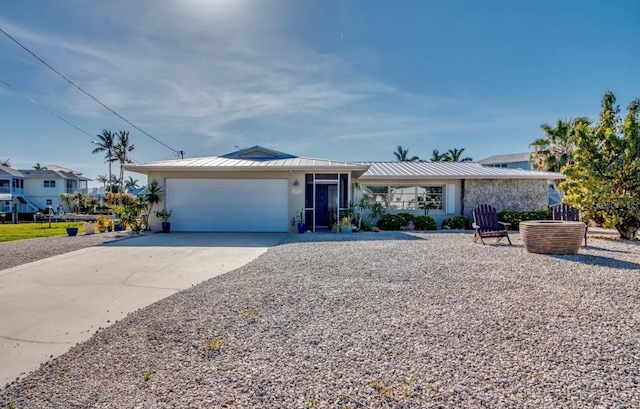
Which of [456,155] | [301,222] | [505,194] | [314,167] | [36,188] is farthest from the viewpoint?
[36,188]

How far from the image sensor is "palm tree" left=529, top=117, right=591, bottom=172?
21.3 meters

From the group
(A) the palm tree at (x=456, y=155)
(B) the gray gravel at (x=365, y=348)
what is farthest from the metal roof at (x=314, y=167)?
(A) the palm tree at (x=456, y=155)

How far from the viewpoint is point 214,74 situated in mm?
13102

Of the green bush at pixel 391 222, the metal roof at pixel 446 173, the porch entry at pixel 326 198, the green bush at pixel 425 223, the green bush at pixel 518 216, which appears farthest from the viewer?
the metal roof at pixel 446 173

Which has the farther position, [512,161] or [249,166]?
[512,161]

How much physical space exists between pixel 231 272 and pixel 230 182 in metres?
7.92

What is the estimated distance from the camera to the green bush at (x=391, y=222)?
14.6 meters

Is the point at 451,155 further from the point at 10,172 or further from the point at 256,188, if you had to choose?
the point at 10,172

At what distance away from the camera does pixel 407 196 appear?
16.3m

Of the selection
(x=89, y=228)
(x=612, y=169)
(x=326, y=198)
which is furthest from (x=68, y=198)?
(x=612, y=169)

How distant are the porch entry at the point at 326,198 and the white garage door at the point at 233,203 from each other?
3.51 ft

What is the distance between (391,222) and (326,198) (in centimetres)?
316

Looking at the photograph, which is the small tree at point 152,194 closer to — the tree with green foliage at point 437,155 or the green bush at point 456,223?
the green bush at point 456,223

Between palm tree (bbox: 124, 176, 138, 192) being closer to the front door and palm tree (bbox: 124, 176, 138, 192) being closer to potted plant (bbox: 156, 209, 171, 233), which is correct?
potted plant (bbox: 156, 209, 171, 233)
